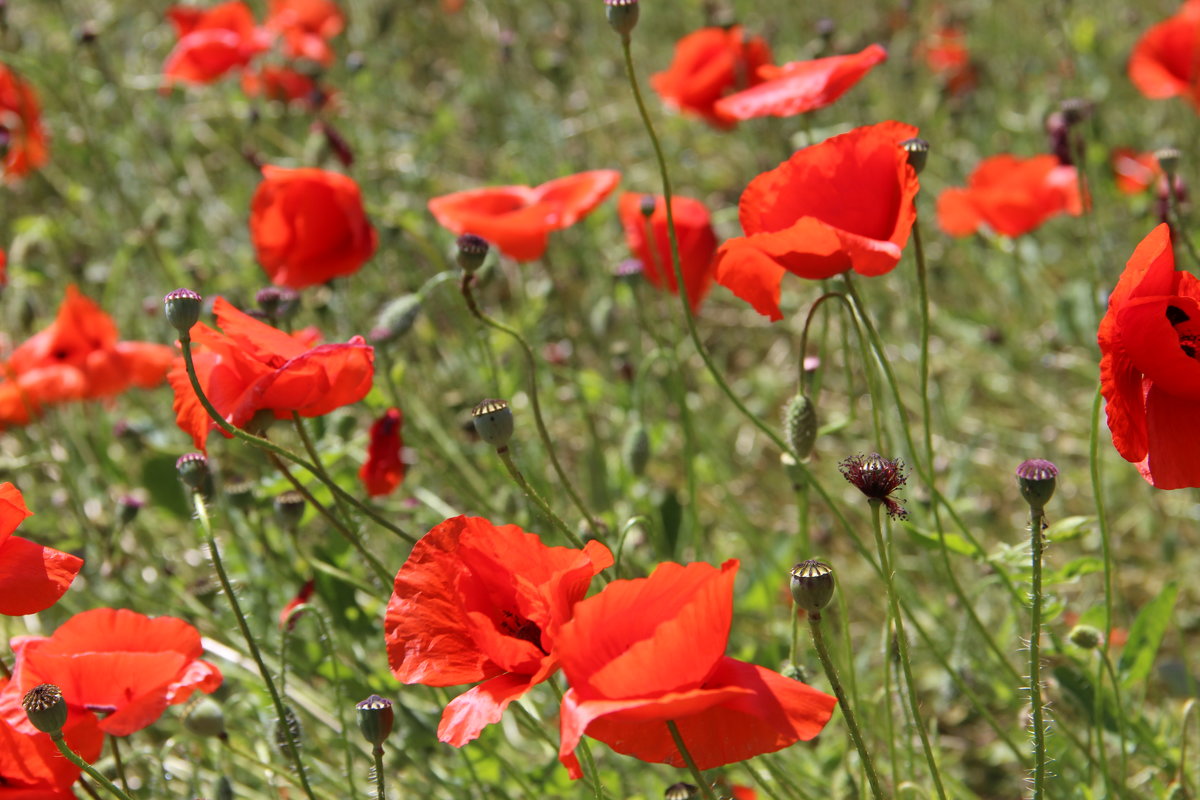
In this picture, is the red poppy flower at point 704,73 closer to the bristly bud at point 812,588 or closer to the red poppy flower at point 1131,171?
the red poppy flower at point 1131,171

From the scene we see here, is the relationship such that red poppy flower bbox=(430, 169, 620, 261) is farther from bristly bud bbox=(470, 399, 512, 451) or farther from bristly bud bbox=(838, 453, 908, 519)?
bristly bud bbox=(838, 453, 908, 519)

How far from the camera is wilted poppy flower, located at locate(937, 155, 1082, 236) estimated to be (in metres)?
2.21

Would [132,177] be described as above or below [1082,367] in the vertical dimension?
above

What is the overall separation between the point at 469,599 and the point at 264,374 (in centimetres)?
36

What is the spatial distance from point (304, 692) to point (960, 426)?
5.22ft

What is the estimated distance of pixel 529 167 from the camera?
11.0 ft

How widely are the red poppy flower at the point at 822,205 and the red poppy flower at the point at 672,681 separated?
15.1 inches

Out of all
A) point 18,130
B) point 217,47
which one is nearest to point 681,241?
point 217,47

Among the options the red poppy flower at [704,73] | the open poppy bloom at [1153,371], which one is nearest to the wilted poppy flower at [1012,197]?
the red poppy flower at [704,73]

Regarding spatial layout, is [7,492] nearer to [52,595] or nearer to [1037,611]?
[52,595]

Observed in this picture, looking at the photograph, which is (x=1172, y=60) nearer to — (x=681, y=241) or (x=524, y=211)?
(x=681, y=241)

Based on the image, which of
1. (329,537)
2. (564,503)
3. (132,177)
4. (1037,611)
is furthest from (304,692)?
(132,177)

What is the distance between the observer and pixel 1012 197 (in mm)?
2197

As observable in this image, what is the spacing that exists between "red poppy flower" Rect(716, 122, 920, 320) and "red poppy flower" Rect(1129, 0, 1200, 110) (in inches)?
58.0
